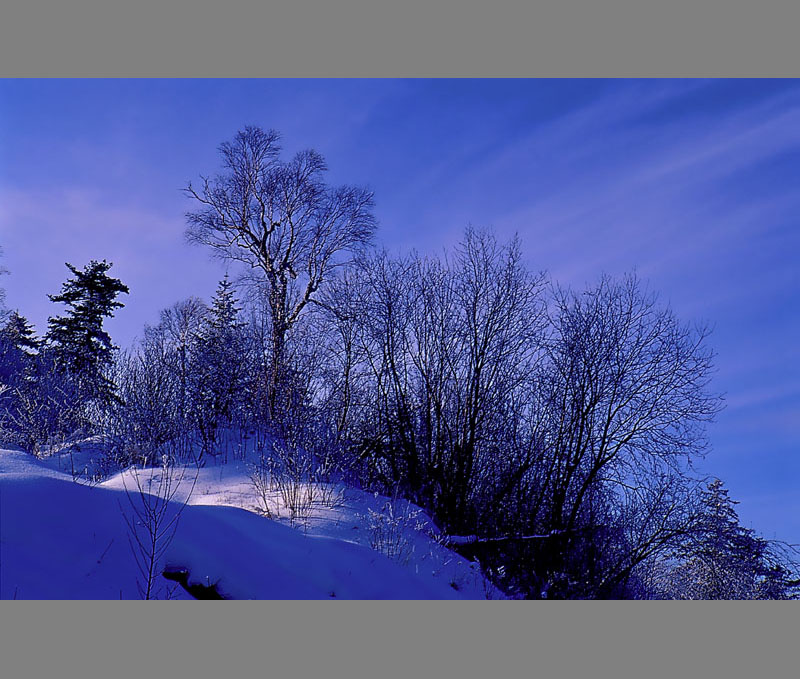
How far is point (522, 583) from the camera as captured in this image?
36.5ft

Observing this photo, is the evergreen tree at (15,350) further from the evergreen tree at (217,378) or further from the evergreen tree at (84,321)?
the evergreen tree at (217,378)

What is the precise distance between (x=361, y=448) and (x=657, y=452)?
254 inches

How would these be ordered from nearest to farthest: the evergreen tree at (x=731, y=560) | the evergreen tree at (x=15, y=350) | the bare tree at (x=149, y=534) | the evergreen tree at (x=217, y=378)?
the bare tree at (x=149, y=534) < the evergreen tree at (x=731, y=560) < the evergreen tree at (x=217, y=378) < the evergreen tree at (x=15, y=350)

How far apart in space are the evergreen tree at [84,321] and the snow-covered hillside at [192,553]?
14885 mm

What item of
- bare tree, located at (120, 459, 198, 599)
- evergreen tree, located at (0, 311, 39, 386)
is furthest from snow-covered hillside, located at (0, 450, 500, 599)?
evergreen tree, located at (0, 311, 39, 386)

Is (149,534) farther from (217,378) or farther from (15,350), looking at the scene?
(15,350)

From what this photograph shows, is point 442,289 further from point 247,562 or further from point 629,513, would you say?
point 247,562

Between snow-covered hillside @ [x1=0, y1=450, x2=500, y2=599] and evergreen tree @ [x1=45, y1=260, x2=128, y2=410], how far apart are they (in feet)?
48.8

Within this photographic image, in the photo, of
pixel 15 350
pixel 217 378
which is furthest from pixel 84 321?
pixel 217 378

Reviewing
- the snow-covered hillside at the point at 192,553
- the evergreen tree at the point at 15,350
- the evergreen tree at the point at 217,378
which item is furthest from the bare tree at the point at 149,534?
the evergreen tree at the point at 15,350

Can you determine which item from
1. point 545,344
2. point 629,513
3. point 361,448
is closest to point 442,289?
point 545,344

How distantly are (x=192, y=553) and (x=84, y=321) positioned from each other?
19.8 m

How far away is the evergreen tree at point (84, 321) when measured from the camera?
64.2ft

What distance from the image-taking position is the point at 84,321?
2150 cm
